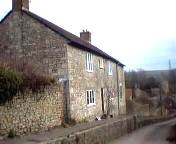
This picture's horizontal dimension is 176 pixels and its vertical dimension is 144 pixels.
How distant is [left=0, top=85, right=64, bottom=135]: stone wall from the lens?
66.5 feet

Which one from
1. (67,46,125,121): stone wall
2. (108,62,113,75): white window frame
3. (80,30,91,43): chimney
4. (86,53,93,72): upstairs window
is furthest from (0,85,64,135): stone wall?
(80,30,91,43): chimney

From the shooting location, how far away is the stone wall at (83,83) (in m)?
31.2

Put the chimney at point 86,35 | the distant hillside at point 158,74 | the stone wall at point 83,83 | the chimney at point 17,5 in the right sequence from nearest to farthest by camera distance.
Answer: the stone wall at point 83,83, the chimney at point 17,5, the chimney at point 86,35, the distant hillside at point 158,74

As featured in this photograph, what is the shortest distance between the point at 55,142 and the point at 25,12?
15358mm

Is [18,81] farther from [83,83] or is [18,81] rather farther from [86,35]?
[86,35]

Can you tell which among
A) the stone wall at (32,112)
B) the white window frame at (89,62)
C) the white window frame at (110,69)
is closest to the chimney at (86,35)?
the white window frame at (110,69)

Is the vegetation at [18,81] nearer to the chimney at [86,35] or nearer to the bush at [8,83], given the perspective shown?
the bush at [8,83]

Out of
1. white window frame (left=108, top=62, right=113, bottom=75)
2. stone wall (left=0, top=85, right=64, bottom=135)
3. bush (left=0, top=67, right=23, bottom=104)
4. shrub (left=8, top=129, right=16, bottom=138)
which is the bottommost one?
shrub (left=8, top=129, right=16, bottom=138)

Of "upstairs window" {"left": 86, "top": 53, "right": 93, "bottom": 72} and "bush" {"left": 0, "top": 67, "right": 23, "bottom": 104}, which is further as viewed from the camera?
"upstairs window" {"left": 86, "top": 53, "right": 93, "bottom": 72}

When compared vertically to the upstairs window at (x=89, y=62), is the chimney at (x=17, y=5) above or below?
above

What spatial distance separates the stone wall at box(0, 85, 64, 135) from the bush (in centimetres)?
42

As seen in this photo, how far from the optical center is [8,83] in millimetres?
19906

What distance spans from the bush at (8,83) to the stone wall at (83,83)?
10.2m

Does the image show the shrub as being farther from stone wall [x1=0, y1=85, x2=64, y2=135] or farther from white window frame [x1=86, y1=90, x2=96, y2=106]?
white window frame [x1=86, y1=90, x2=96, y2=106]
